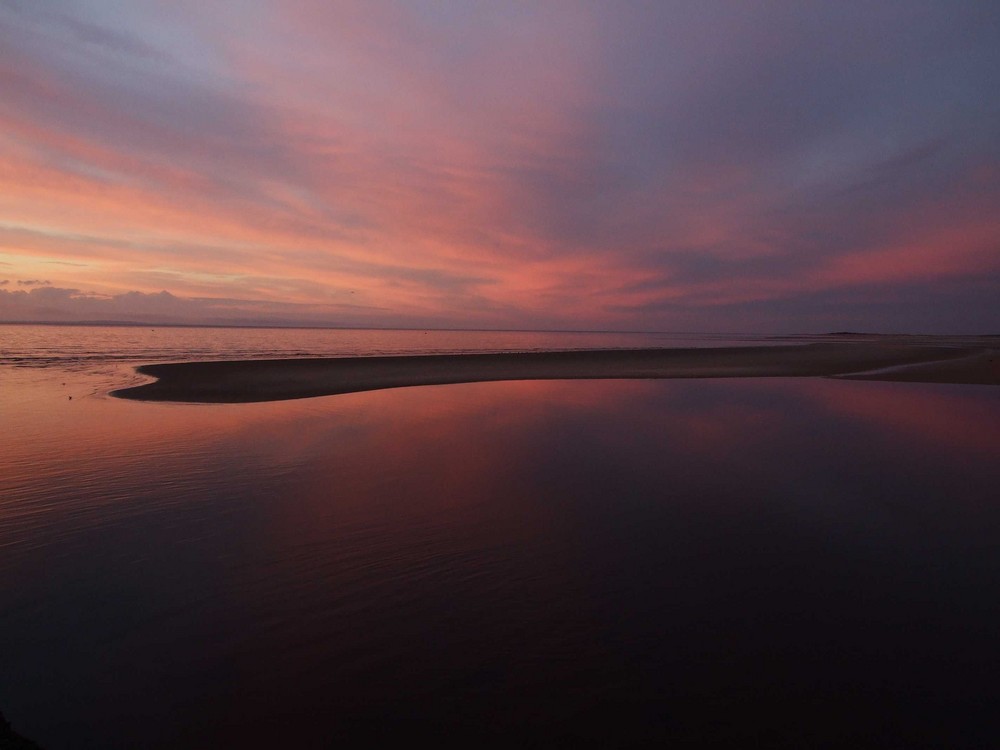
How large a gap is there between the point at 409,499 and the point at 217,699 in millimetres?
4701

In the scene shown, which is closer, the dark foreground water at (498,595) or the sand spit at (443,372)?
the dark foreground water at (498,595)

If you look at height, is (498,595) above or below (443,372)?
below

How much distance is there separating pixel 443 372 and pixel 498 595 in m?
27.8

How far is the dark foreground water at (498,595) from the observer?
12.4 ft

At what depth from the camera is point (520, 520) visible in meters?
7.65

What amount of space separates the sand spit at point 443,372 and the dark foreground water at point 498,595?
10.8 meters

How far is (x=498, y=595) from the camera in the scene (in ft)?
17.9

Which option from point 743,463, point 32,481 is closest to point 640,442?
point 743,463

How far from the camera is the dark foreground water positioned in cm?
379

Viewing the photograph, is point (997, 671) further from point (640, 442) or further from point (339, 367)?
point (339, 367)

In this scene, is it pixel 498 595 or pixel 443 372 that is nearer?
pixel 498 595

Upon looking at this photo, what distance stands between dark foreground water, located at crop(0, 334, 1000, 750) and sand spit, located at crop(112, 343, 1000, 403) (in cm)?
1081

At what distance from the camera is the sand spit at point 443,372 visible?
73.9 feet

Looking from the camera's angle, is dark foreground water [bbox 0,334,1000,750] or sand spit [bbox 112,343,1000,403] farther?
sand spit [bbox 112,343,1000,403]
